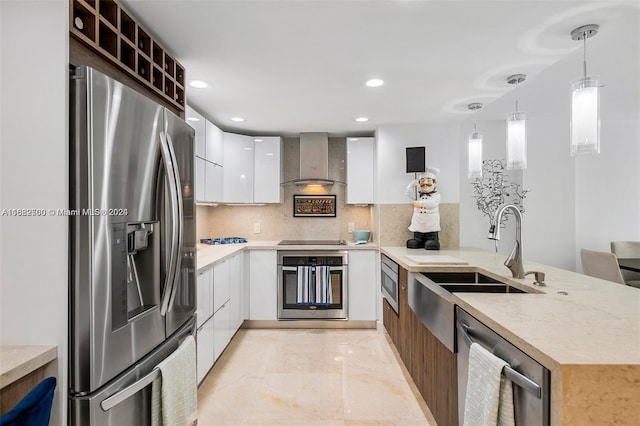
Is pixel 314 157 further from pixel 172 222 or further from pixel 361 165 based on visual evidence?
pixel 172 222

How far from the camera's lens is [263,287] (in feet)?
12.5

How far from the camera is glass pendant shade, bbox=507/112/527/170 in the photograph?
7.02 ft

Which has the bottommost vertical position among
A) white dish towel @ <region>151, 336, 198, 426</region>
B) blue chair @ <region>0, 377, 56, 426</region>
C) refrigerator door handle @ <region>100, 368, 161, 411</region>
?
white dish towel @ <region>151, 336, 198, 426</region>

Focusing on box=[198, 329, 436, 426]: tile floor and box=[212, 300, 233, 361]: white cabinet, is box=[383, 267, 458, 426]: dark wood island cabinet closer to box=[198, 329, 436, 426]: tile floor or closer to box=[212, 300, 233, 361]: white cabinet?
box=[198, 329, 436, 426]: tile floor

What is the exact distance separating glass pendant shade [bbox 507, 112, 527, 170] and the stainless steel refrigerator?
6.69 ft

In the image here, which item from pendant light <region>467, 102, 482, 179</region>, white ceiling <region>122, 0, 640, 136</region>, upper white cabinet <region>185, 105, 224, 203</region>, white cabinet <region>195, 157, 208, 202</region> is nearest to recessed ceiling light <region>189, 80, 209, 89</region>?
white ceiling <region>122, 0, 640, 136</region>

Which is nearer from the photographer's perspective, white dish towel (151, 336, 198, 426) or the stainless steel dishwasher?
the stainless steel dishwasher

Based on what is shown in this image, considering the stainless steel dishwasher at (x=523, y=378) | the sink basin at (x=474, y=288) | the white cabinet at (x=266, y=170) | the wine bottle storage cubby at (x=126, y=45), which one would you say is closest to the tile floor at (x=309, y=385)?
the sink basin at (x=474, y=288)

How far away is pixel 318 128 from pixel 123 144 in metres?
2.85

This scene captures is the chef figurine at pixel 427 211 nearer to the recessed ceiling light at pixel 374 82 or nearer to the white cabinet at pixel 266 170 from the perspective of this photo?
the recessed ceiling light at pixel 374 82

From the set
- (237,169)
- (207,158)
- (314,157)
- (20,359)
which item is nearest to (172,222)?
(20,359)

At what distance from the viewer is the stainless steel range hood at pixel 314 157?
4.09 meters

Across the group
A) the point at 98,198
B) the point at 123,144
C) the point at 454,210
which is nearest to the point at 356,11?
the point at 123,144

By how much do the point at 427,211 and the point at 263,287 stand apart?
6.60 feet
